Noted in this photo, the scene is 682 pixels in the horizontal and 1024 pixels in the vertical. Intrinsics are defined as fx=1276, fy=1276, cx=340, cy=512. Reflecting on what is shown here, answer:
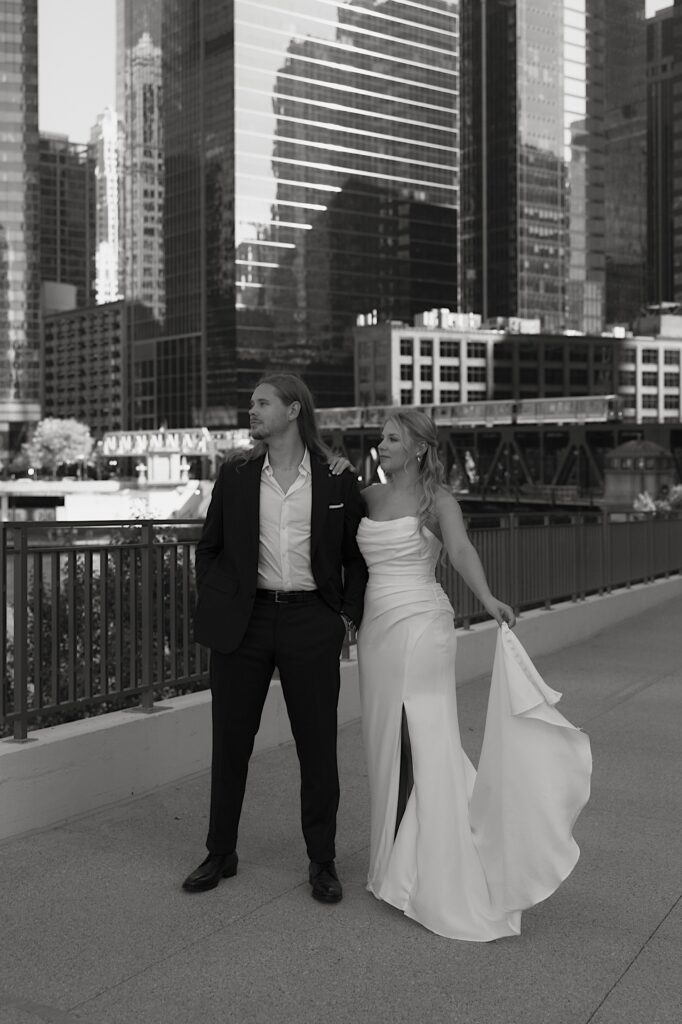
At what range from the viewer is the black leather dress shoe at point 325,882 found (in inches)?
187

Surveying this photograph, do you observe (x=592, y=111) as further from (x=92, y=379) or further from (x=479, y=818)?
(x=479, y=818)

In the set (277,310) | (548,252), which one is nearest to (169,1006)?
(277,310)

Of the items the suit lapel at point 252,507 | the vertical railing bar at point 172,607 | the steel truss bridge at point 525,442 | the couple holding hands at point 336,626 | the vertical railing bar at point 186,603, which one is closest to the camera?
the couple holding hands at point 336,626

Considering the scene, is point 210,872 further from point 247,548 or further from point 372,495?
point 372,495

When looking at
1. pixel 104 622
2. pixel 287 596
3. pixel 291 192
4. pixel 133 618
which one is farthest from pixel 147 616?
pixel 291 192

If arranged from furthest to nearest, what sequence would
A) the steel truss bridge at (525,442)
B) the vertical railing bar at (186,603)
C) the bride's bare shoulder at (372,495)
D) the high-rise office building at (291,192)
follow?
1. the high-rise office building at (291,192)
2. the steel truss bridge at (525,442)
3. the vertical railing bar at (186,603)
4. the bride's bare shoulder at (372,495)

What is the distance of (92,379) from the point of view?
196m

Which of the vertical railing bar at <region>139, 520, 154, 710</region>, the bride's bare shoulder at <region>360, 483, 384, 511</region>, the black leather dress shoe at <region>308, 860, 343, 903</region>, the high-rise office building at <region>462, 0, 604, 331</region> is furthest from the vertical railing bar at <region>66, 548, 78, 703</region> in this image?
the high-rise office building at <region>462, 0, 604, 331</region>

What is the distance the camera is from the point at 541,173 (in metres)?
189

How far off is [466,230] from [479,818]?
19967 centimetres

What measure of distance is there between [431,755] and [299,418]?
137 cm

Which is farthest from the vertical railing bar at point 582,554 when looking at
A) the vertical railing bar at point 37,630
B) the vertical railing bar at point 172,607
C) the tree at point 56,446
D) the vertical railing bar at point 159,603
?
the tree at point 56,446

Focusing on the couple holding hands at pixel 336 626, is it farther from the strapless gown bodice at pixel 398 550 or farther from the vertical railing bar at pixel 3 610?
the vertical railing bar at pixel 3 610

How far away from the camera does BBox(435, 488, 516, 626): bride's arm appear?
471 centimetres
